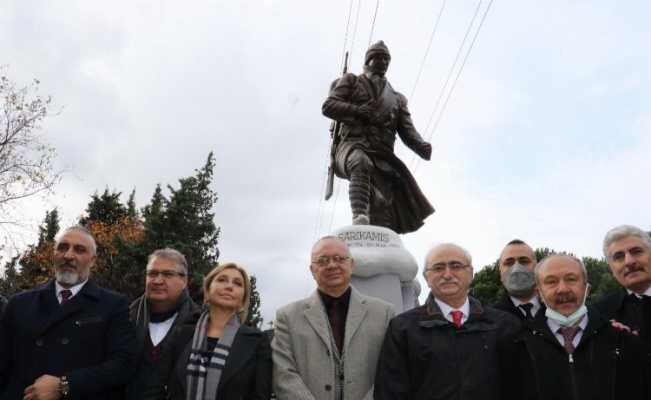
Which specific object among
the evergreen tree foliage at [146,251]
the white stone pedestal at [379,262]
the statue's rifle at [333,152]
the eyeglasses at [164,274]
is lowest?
the eyeglasses at [164,274]

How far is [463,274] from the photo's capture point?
328cm

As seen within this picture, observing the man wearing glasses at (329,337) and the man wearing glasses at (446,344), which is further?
the man wearing glasses at (329,337)

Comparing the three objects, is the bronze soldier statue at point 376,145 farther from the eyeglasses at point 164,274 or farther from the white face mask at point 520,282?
the eyeglasses at point 164,274

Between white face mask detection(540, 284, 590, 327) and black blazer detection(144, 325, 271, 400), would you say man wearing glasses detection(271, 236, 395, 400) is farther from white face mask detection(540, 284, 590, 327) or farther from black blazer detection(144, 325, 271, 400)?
white face mask detection(540, 284, 590, 327)

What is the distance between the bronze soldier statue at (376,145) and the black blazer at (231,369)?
4.13 meters

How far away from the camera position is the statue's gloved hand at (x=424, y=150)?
817 centimetres

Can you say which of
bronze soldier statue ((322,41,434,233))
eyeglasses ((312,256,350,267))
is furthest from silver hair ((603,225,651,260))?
bronze soldier statue ((322,41,434,233))

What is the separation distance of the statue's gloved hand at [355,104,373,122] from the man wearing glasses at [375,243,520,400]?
14.2ft

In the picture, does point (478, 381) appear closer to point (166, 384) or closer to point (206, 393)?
point (206, 393)

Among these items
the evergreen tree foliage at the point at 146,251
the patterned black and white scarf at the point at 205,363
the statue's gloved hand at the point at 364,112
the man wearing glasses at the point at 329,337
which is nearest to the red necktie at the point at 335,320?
the man wearing glasses at the point at 329,337

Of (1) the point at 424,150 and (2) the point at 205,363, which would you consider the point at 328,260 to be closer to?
(2) the point at 205,363

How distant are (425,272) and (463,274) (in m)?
0.22

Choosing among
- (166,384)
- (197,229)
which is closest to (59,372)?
(166,384)

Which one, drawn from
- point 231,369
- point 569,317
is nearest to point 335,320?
point 231,369
